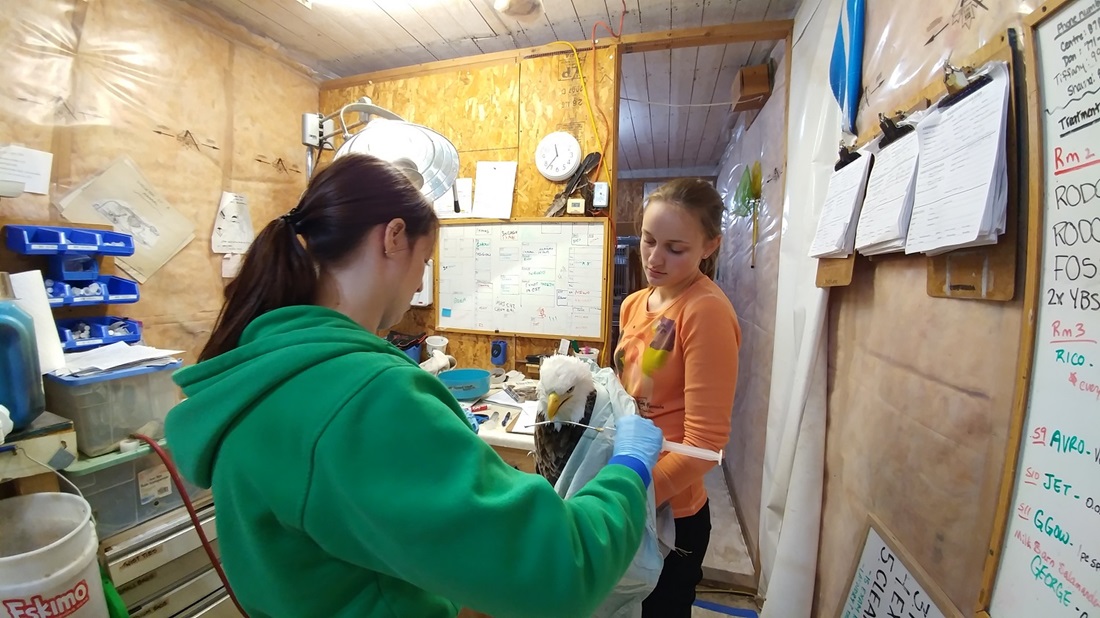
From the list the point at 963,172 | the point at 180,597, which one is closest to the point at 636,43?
the point at 963,172

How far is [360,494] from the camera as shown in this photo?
0.39m

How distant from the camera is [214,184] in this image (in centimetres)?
185

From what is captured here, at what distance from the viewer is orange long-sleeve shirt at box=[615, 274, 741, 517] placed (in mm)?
820

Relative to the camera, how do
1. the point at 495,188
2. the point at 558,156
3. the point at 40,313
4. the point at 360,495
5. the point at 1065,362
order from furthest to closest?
1. the point at 495,188
2. the point at 558,156
3. the point at 40,313
4. the point at 1065,362
5. the point at 360,495

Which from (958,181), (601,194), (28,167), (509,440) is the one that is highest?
(601,194)

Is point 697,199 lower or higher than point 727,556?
higher

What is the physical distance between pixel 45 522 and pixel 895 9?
2.42m

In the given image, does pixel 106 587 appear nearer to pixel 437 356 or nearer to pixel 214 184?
pixel 437 356

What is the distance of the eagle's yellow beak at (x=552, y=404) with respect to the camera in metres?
0.77

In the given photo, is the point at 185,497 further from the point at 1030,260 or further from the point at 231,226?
the point at 1030,260

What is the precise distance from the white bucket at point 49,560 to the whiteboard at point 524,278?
56.3 inches

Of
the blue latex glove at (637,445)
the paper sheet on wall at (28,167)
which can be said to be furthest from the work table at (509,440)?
the paper sheet on wall at (28,167)

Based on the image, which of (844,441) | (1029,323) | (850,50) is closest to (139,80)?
(850,50)

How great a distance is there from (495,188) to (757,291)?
4.98ft
